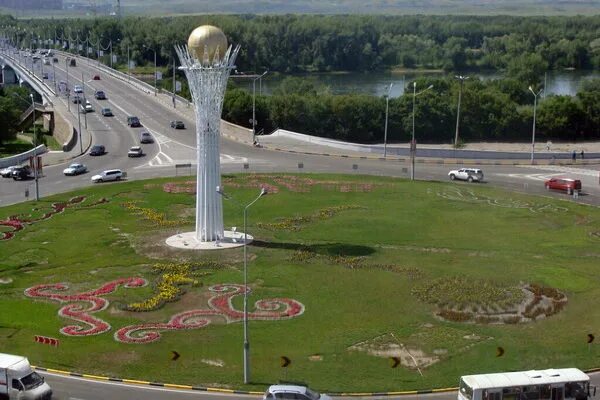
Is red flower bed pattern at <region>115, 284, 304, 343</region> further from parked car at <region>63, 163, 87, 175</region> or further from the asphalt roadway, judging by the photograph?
parked car at <region>63, 163, 87, 175</region>

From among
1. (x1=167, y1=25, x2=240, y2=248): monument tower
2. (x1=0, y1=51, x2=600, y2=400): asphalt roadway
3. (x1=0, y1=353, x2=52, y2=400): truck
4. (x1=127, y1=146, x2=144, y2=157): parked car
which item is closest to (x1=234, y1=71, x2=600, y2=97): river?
(x1=0, y1=51, x2=600, y2=400): asphalt roadway

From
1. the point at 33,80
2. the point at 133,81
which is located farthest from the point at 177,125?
the point at 33,80

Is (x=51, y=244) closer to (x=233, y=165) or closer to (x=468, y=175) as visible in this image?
(x=233, y=165)

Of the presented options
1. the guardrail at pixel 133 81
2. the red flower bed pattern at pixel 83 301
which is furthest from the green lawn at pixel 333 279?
the guardrail at pixel 133 81

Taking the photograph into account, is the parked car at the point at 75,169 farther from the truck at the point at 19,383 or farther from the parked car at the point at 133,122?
the truck at the point at 19,383

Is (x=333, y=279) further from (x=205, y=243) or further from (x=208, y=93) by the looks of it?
(x=208, y=93)

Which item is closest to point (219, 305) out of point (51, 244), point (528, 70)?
point (51, 244)
